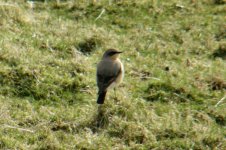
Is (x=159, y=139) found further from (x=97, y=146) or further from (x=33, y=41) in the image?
(x=33, y=41)

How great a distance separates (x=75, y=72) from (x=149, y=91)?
3.62 ft

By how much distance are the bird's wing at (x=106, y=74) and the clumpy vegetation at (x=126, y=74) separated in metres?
0.24

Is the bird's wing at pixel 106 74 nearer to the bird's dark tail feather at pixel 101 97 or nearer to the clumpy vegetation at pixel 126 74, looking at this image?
the bird's dark tail feather at pixel 101 97

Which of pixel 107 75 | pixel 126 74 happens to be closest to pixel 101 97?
pixel 107 75

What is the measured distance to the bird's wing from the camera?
743 cm

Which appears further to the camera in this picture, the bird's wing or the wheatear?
the bird's wing

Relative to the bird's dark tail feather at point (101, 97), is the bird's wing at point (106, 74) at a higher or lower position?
higher

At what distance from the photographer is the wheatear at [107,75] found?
733 cm

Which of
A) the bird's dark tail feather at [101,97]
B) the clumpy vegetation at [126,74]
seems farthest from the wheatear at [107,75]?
the clumpy vegetation at [126,74]

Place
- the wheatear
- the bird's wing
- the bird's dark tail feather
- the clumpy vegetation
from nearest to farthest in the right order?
the clumpy vegetation < the bird's dark tail feather < the wheatear < the bird's wing

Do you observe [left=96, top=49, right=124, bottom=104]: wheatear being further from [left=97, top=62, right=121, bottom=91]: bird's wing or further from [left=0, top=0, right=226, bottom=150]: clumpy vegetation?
[left=0, top=0, right=226, bottom=150]: clumpy vegetation

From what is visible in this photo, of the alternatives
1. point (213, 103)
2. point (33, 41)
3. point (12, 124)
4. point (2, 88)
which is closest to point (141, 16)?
point (33, 41)

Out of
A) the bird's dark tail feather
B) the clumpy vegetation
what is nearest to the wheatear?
the bird's dark tail feather

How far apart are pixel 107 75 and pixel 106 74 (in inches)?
1.0
